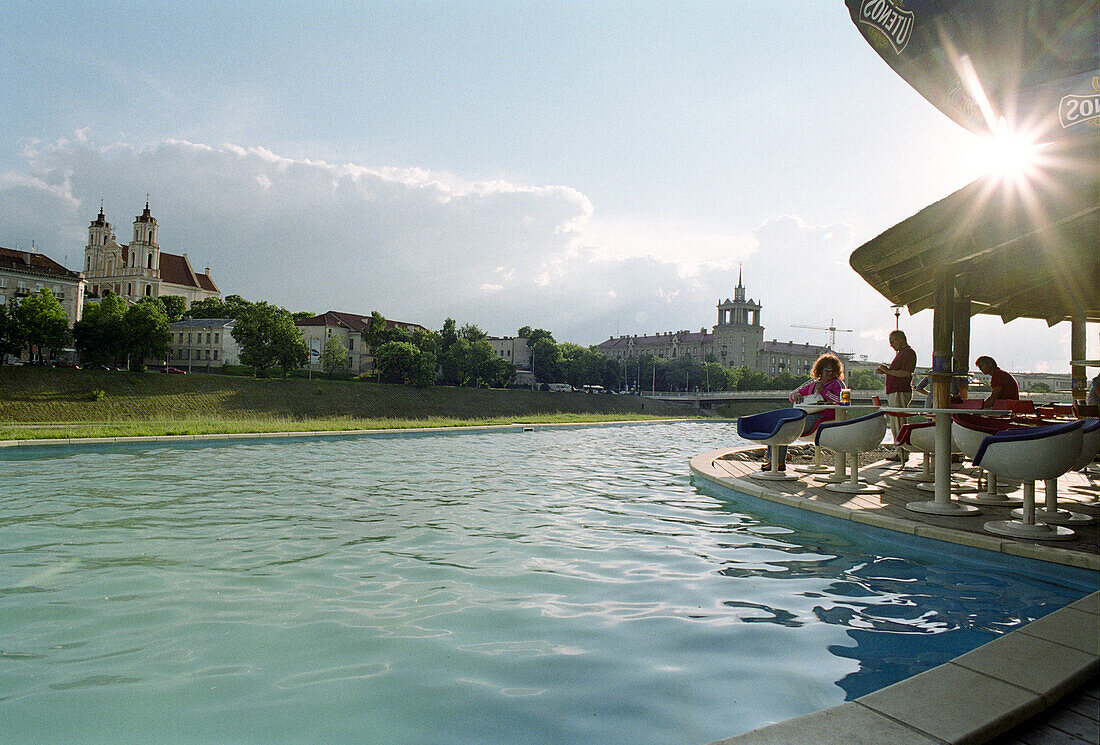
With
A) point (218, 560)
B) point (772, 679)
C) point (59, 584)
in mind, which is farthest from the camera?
point (218, 560)

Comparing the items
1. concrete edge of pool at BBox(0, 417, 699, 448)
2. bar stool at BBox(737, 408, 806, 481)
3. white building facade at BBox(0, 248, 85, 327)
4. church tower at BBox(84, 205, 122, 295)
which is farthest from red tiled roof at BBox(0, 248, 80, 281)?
bar stool at BBox(737, 408, 806, 481)

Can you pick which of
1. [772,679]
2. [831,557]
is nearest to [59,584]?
[772,679]

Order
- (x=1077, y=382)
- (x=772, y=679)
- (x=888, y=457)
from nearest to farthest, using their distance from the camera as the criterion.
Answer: (x=772, y=679) < (x=1077, y=382) < (x=888, y=457)

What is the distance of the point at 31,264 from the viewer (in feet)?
265

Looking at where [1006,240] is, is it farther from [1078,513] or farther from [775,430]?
[775,430]

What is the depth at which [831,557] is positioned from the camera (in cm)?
597

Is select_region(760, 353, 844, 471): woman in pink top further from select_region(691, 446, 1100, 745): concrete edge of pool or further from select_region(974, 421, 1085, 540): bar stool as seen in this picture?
select_region(691, 446, 1100, 745): concrete edge of pool

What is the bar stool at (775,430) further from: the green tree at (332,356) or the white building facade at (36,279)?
the white building facade at (36,279)

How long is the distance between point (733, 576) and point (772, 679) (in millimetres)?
1920

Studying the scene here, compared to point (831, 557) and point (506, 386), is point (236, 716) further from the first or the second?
point (506, 386)

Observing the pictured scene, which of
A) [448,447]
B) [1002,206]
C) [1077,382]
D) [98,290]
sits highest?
[98,290]

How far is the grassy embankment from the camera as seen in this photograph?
23891mm

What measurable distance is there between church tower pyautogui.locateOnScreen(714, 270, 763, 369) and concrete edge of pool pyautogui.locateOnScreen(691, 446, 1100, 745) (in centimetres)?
15076

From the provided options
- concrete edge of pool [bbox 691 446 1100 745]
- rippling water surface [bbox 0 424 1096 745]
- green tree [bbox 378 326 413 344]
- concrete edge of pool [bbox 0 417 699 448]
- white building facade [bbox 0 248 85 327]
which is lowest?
concrete edge of pool [bbox 0 417 699 448]
